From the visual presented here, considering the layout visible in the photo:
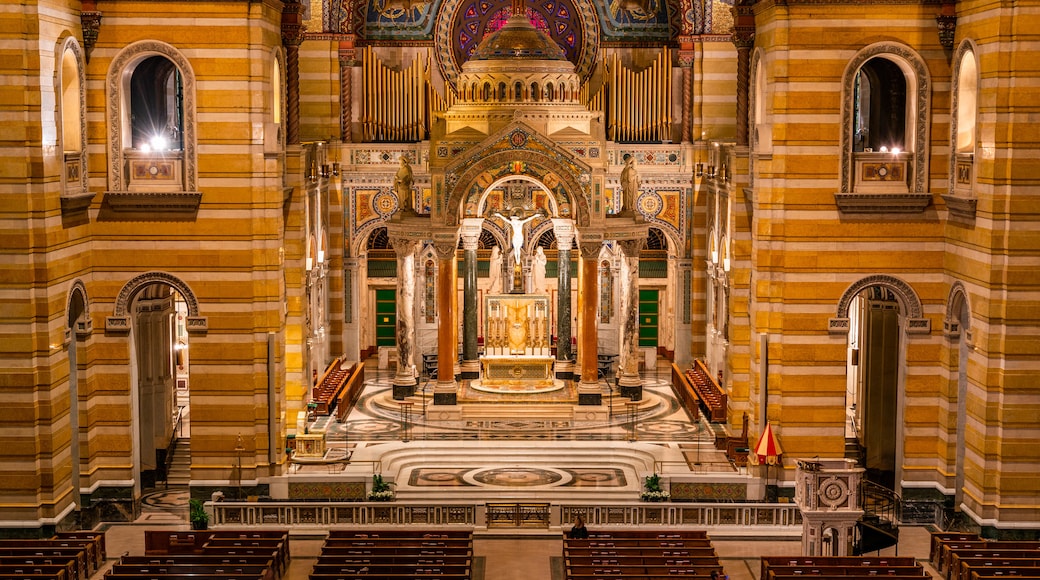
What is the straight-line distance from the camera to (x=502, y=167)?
116ft

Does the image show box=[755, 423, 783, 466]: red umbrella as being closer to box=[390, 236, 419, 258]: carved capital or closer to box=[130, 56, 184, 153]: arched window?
box=[390, 236, 419, 258]: carved capital

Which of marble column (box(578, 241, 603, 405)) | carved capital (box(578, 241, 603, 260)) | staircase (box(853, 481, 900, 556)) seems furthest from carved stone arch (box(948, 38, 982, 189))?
marble column (box(578, 241, 603, 405))

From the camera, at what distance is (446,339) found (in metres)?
35.5

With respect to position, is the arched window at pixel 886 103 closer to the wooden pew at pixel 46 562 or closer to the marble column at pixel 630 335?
the marble column at pixel 630 335

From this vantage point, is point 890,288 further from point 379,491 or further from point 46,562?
point 46,562

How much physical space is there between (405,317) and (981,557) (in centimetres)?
1696

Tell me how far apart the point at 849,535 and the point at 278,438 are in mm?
11204

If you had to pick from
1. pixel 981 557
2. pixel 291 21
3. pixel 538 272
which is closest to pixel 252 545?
pixel 291 21

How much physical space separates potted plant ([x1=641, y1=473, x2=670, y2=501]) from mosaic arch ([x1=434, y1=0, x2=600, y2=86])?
1678 centimetres

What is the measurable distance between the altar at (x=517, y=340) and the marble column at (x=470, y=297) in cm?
52

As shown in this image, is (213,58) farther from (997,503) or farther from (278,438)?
(997,503)

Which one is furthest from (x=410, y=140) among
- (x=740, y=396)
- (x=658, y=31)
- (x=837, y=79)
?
(x=837, y=79)

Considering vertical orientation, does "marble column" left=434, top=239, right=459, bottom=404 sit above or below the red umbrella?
above

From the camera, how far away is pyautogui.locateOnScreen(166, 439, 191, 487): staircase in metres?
30.5
